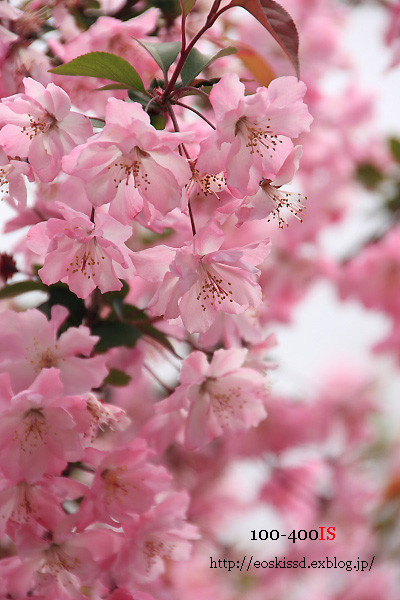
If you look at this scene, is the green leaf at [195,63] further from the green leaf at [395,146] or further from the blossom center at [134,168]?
the green leaf at [395,146]

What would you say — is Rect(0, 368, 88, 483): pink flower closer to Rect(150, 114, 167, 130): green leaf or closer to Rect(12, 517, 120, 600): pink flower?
Rect(12, 517, 120, 600): pink flower

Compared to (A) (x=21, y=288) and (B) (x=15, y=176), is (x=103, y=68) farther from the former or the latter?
(A) (x=21, y=288)

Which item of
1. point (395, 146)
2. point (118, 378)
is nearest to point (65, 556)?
point (118, 378)

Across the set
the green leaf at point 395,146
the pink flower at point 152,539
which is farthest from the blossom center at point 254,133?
the green leaf at point 395,146

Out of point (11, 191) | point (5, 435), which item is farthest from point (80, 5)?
point (5, 435)

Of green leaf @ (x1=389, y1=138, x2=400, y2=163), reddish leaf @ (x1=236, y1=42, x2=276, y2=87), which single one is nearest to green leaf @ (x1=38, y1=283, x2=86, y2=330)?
reddish leaf @ (x1=236, y1=42, x2=276, y2=87)
